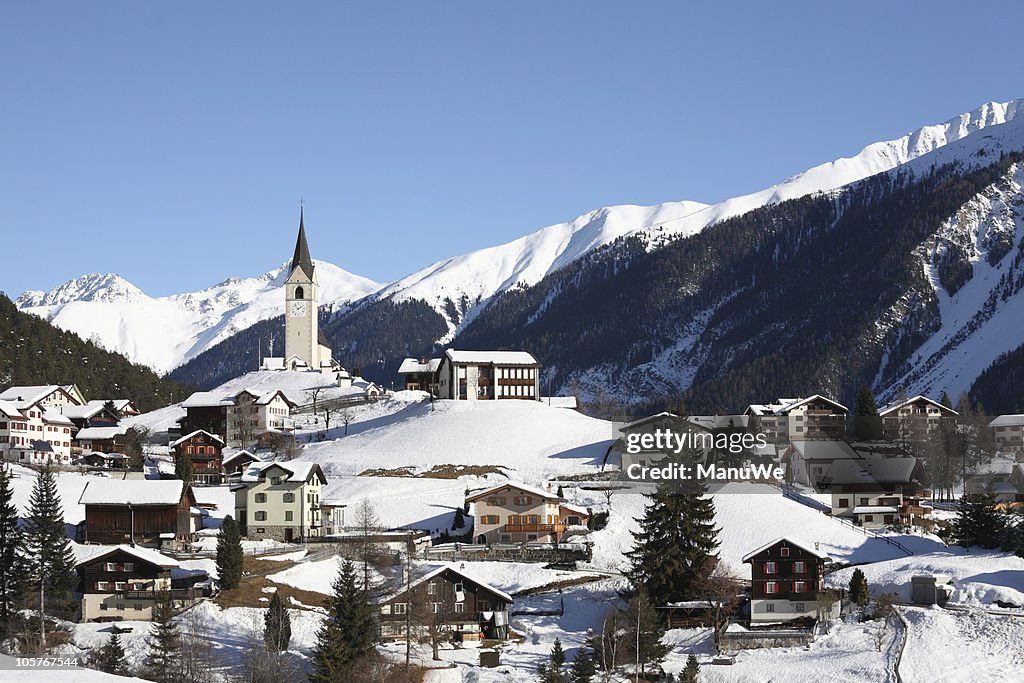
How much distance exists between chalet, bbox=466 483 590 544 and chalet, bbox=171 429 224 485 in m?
29.9

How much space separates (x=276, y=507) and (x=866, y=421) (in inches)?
2413

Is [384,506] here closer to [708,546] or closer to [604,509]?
[604,509]

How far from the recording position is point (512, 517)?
9031 cm

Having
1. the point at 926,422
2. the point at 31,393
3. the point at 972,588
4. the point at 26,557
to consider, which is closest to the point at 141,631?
the point at 26,557

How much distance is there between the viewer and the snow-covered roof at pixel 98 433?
125 metres

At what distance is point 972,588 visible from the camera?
73.9 meters

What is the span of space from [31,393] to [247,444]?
2072 centimetres

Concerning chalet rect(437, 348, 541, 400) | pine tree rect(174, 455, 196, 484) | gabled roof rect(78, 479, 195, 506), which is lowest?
gabled roof rect(78, 479, 195, 506)

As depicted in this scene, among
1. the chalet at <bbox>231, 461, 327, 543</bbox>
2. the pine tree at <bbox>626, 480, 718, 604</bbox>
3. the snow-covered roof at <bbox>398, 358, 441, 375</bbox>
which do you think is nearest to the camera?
the pine tree at <bbox>626, 480, 718, 604</bbox>

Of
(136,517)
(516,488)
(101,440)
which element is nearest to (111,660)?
(136,517)

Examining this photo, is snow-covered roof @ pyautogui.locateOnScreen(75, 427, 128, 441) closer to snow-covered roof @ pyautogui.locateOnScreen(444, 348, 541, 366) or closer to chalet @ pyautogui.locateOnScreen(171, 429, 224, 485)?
chalet @ pyautogui.locateOnScreen(171, 429, 224, 485)

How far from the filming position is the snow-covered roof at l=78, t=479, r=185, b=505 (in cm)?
8450

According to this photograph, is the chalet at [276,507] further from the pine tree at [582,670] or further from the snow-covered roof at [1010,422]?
the snow-covered roof at [1010,422]

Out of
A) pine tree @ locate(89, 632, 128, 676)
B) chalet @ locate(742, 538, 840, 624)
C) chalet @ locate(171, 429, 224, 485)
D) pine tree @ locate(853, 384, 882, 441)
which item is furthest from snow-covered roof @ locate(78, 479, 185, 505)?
pine tree @ locate(853, 384, 882, 441)
